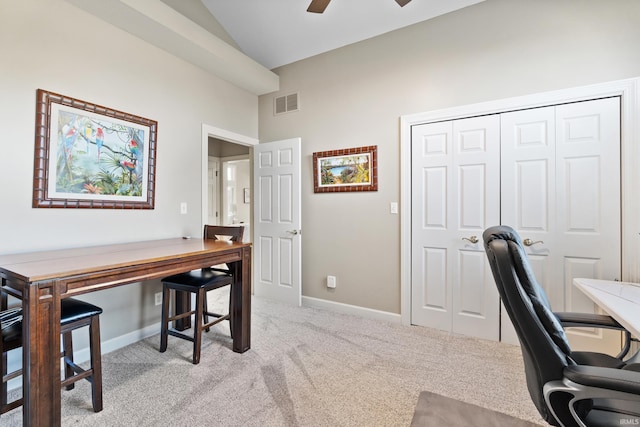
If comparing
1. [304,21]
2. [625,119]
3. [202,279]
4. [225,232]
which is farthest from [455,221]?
[304,21]

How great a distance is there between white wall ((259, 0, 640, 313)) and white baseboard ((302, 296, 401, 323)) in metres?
0.06

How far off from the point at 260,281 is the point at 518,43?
3.63 metres

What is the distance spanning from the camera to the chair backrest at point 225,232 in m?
2.68

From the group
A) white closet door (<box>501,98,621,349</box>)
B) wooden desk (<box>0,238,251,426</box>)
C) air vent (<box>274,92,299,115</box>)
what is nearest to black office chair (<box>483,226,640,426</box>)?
white closet door (<box>501,98,621,349</box>)

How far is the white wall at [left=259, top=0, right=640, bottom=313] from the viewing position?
7.45ft

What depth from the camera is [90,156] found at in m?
2.31

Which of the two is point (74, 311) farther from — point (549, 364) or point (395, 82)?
point (395, 82)

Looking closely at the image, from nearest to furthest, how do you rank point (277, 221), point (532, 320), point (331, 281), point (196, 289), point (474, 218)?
1. point (532, 320)
2. point (196, 289)
3. point (474, 218)
4. point (331, 281)
5. point (277, 221)

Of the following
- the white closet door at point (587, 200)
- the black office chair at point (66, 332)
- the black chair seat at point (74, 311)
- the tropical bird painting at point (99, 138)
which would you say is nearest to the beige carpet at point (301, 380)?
the black office chair at point (66, 332)

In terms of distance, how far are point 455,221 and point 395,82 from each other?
1.51 m

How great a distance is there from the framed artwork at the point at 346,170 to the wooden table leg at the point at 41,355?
255 cm

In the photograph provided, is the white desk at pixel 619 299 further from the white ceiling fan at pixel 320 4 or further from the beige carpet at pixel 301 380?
the white ceiling fan at pixel 320 4

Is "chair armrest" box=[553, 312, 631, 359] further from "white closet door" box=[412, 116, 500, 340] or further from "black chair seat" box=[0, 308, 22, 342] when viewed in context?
"black chair seat" box=[0, 308, 22, 342]

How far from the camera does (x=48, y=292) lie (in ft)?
4.42
